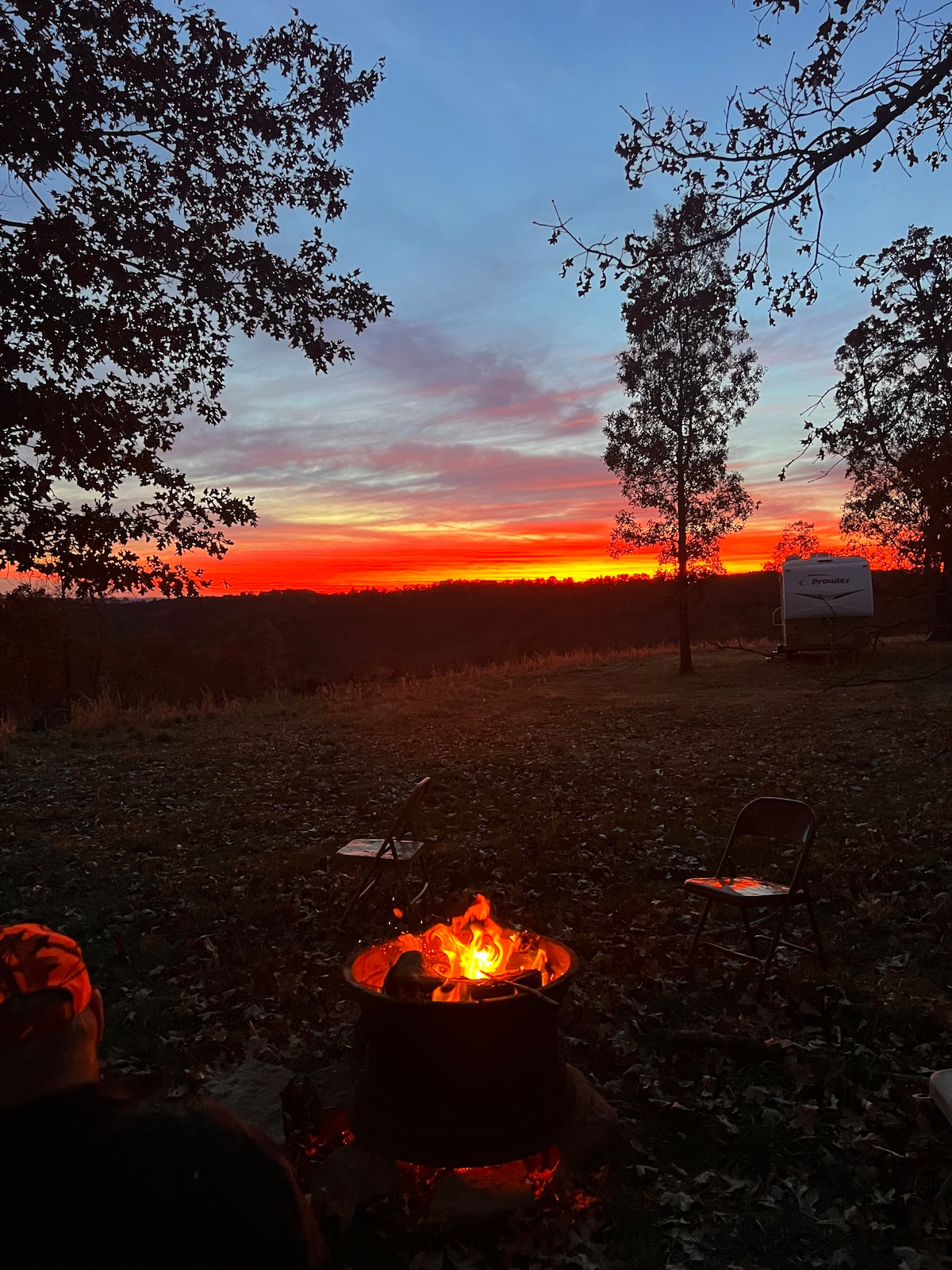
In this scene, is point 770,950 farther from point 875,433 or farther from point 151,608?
point 151,608

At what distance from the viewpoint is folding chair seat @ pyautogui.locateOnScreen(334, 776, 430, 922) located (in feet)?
18.4

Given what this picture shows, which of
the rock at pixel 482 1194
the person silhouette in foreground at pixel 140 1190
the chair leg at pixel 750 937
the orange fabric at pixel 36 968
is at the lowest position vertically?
the rock at pixel 482 1194

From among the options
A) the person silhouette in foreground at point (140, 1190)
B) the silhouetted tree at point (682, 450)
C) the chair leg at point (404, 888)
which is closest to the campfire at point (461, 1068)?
the person silhouette in foreground at point (140, 1190)

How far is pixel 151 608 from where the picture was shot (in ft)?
256

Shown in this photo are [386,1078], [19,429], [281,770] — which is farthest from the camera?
[281,770]

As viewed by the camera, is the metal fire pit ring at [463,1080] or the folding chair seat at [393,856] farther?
the folding chair seat at [393,856]

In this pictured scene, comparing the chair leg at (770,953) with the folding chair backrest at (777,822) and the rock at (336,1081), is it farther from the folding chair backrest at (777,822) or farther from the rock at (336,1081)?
the rock at (336,1081)

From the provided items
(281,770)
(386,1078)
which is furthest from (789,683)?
(386,1078)

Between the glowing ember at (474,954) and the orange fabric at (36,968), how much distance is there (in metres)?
1.93

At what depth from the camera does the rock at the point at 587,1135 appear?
3334 mm

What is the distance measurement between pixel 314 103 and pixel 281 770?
8.68 metres

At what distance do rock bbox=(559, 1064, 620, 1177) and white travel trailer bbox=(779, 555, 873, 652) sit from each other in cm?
2105

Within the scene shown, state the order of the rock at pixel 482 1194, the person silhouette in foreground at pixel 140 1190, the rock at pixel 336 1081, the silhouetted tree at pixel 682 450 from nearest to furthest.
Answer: the person silhouette in foreground at pixel 140 1190 < the rock at pixel 482 1194 < the rock at pixel 336 1081 < the silhouetted tree at pixel 682 450

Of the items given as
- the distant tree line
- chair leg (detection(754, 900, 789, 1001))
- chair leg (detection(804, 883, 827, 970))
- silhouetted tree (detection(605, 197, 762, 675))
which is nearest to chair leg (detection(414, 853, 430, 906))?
chair leg (detection(754, 900, 789, 1001))
